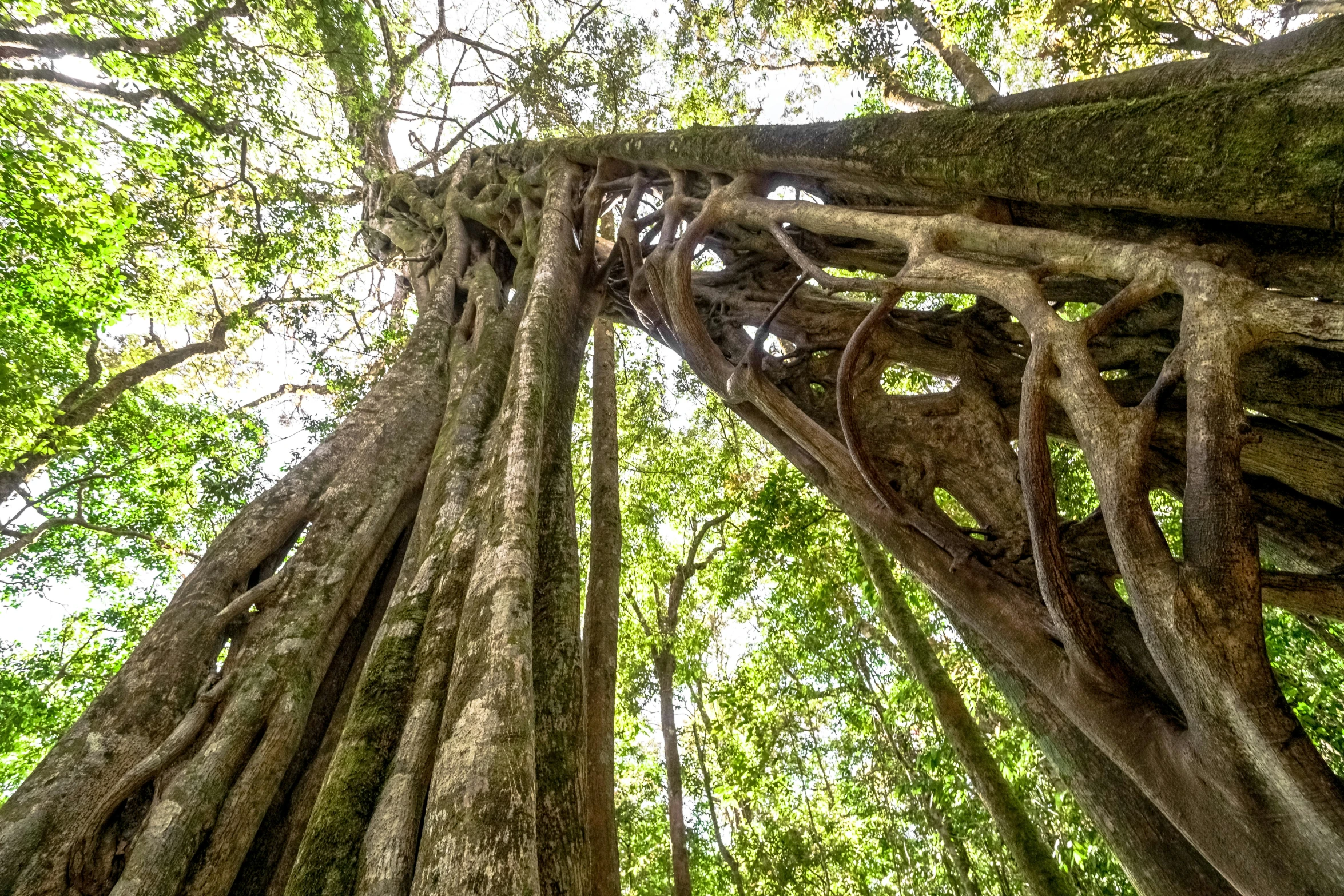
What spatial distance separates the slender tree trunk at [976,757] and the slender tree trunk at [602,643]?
Result: 205cm

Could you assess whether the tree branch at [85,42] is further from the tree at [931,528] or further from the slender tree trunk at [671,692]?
the slender tree trunk at [671,692]

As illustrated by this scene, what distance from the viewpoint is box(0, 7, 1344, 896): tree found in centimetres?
142

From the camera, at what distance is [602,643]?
3373 millimetres

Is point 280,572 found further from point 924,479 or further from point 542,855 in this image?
point 924,479

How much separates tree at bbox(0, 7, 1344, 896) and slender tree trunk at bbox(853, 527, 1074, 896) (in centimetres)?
143

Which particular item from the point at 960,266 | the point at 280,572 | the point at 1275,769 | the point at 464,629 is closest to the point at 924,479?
the point at 960,266

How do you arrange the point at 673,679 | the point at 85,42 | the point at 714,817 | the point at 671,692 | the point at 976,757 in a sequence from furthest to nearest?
the point at 714,817 < the point at 673,679 < the point at 671,692 < the point at 85,42 < the point at 976,757

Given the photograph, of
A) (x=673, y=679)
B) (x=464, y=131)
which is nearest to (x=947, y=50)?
(x=464, y=131)

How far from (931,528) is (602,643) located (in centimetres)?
180

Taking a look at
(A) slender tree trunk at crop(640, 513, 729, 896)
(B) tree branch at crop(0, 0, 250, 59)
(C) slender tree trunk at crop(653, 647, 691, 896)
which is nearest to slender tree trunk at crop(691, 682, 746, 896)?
(A) slender tree trunk at crop(640, 513, 729, 896)

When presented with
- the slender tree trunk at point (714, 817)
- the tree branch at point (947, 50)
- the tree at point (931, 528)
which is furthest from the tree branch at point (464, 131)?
the slender tree trunk at point (714, 817)

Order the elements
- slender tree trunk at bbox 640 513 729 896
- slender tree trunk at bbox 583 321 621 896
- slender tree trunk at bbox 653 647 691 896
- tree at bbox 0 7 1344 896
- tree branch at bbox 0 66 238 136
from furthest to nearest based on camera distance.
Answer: slender tree trunk at bbox 640 513 729 896 < slender tree trunk at bbox 653 647 691 896 < tree branch at bbox 0 66 238 136 < slender tree trunk at bbox 583 321 621 896 < tree at bbox 0 7 1344 896

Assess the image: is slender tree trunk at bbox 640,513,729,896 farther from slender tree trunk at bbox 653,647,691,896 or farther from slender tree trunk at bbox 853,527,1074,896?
slender tree trunk at bbox 853,527,1074,896

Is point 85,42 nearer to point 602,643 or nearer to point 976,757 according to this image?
point 602,643
